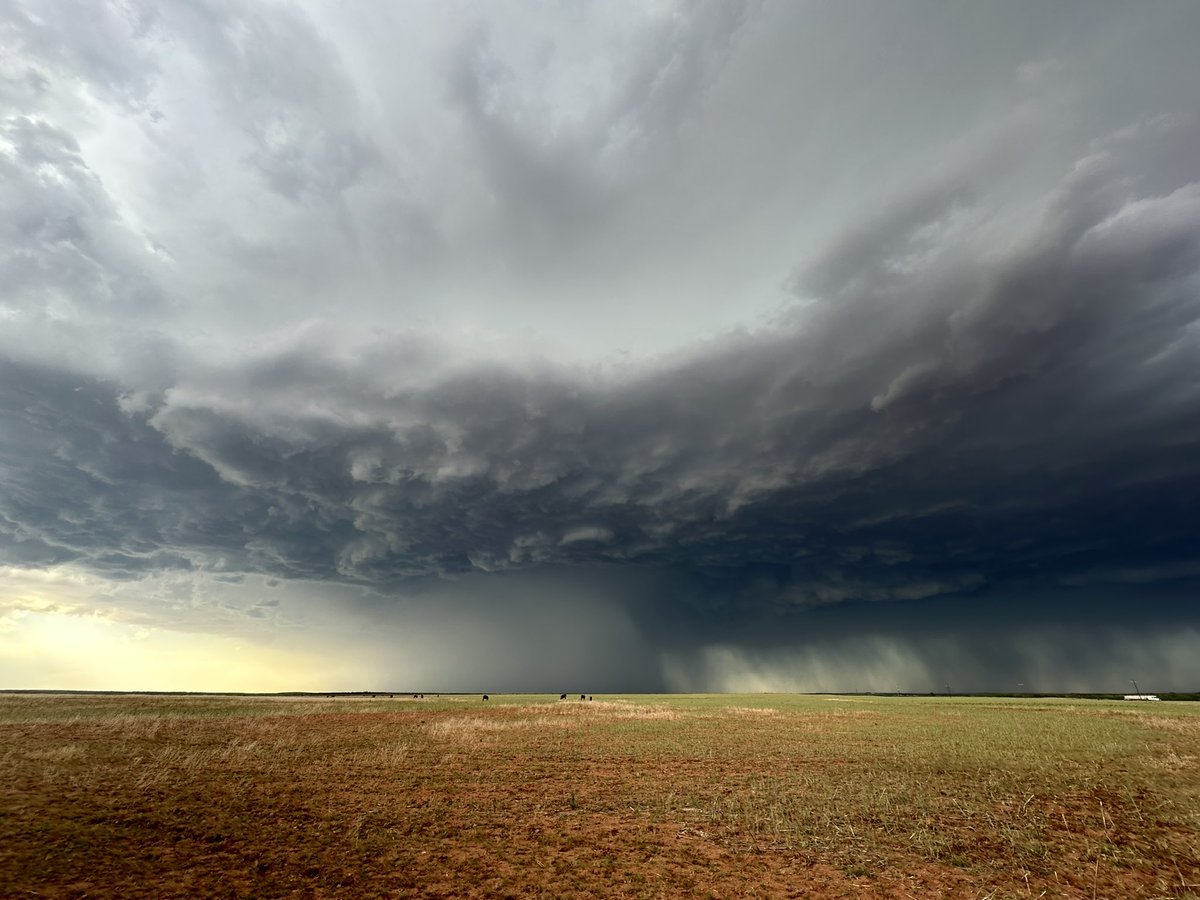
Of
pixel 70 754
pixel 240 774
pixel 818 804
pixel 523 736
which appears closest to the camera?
pixel 818 804

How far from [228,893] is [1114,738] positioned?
5327 cm

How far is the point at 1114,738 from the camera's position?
3934cm

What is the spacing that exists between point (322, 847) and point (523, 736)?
85.5 ft

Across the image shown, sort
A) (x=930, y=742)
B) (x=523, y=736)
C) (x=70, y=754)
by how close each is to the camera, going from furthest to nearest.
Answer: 1. (x=523, y=736)
2. (x=930, y=742)
3. (x=70, y=754)

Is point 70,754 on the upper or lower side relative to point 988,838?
upper

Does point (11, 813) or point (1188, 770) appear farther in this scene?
point (1188, 770)

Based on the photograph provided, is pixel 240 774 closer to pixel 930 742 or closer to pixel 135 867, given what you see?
pixel 135 867

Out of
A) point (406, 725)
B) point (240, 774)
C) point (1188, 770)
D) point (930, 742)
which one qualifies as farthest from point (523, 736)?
point (1188, 770)

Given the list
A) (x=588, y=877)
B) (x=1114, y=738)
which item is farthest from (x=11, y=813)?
(x=1114, y=738)

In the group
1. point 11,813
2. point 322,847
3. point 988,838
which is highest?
point 11,813

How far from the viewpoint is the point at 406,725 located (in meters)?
46.3

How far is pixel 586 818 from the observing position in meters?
19.3

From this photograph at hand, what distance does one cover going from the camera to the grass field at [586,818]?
13742mm

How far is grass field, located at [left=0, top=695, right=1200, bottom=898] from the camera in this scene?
13.7m
